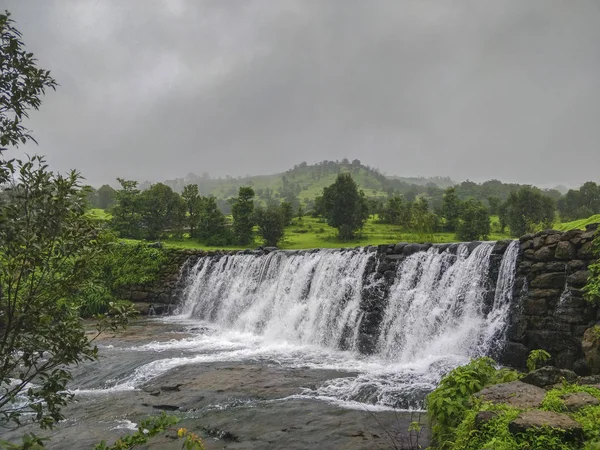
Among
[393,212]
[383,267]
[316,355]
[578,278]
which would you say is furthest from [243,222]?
[578,278]

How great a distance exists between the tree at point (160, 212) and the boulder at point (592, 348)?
4150 cm

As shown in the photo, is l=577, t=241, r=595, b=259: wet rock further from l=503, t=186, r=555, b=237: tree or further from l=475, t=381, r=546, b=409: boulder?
l=503, t=186, r=555, b=237: tree

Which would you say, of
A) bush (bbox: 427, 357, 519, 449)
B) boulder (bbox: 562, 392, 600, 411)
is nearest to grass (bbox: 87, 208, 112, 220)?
bush (bbox: 427, 357, 519, 449)

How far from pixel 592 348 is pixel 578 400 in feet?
13.2

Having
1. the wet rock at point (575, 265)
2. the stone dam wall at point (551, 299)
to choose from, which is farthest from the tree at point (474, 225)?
the wet rock at point (575, 265)

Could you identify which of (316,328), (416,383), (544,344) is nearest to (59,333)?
(416,383)

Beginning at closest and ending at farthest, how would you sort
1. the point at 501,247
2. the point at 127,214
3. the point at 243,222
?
the point at 501,247
the point at 243,222
the point at 127,214

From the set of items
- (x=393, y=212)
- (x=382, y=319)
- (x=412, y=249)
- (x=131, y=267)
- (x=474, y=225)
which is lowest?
(x=382, y=319)

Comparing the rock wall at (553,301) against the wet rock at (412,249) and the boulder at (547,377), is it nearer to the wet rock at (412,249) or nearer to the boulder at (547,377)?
the boulder at (547,377)

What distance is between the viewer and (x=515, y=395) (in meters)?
4.86

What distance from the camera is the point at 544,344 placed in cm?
884

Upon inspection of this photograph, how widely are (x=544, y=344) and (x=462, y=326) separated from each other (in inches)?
85.1

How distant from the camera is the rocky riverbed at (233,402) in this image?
21.5 feet

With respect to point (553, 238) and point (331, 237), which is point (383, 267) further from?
point (331, 237)
